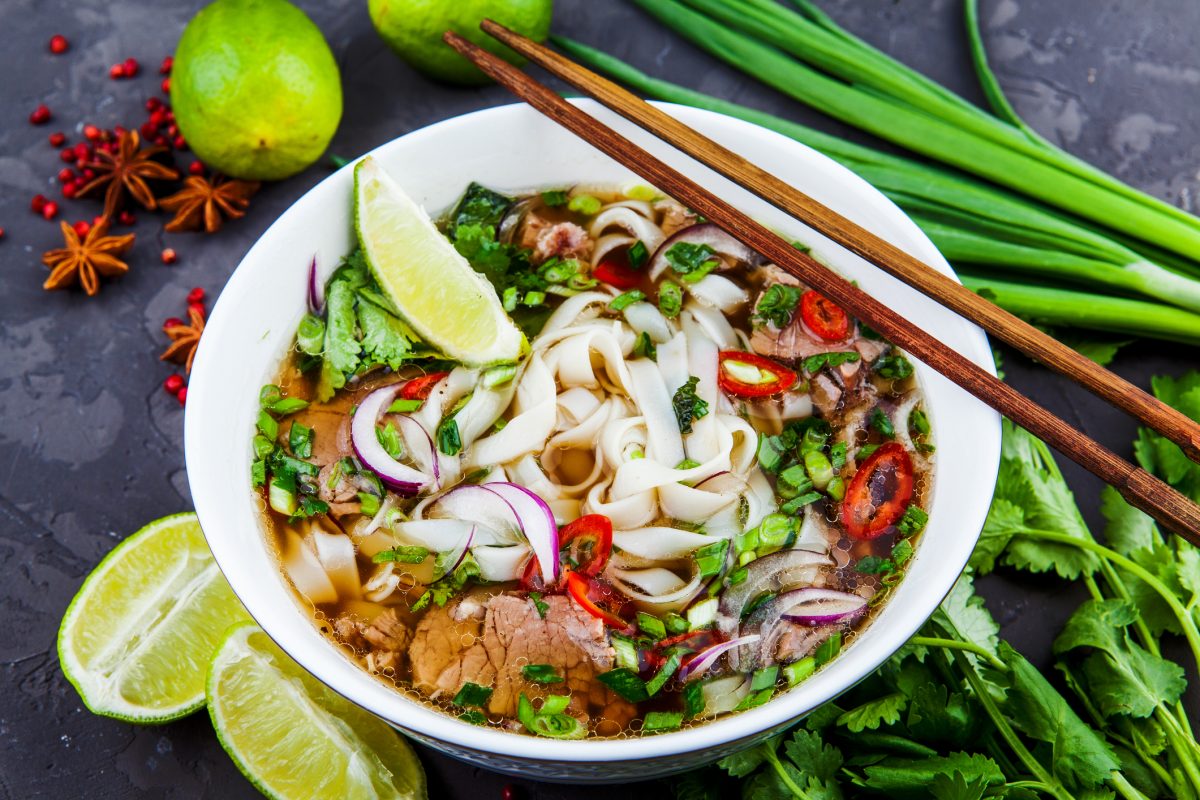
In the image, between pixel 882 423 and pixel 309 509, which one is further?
pixel 882 423

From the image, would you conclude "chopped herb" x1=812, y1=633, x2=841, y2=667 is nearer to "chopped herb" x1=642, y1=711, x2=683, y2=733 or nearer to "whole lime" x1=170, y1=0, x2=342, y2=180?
"chopped herb" x1=642, y1=711, x2=683, y2=733

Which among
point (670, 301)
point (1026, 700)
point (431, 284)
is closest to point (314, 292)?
point (431, 284)

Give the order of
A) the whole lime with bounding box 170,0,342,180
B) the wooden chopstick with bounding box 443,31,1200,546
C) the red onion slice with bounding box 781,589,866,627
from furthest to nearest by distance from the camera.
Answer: the whole lime with bounding box 170,0,342,180 < the red onion slice with bounding box 781,589,866,627 < the wooden chopstick with bounding box 443,31,1200,546

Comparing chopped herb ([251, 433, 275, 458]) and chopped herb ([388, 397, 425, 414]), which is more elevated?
chopped herb ([388, 397, 425, 414])

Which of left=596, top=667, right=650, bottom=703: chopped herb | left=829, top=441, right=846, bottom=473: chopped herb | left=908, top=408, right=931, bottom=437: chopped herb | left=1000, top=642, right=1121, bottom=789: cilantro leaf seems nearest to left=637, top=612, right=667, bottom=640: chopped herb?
left=596, top=667, right=650, bottom=703: chopped herb

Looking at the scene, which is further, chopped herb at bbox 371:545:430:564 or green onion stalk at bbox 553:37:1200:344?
green onion stalk at bbox 553:37:1200:344

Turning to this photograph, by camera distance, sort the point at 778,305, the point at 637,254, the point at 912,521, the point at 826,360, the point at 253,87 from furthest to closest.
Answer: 1. the point at 253,87
2. the point at 637,254
3. the point at 778,305
4. the point at 826,360
5. the point at 912,521

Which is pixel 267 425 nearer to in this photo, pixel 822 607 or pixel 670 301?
pixel 670 301

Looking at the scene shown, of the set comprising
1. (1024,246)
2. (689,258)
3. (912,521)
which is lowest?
(912,521)
